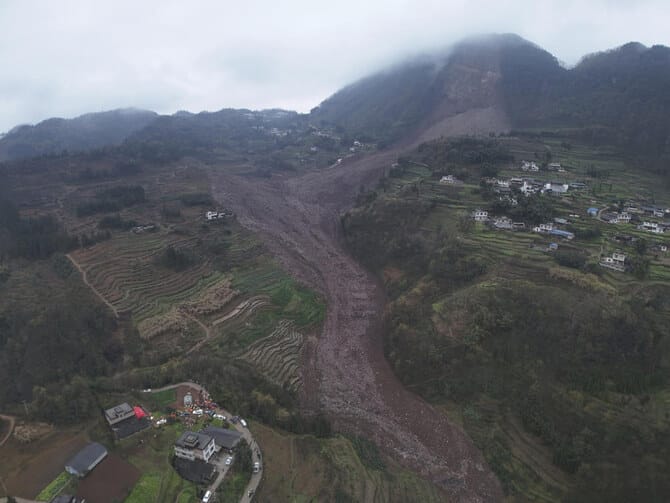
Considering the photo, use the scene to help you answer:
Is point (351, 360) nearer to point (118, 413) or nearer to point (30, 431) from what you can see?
point (118, 413)

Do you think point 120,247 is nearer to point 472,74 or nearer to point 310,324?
point 310,324

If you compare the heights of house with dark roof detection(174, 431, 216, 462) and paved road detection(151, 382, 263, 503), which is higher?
house with dark roof detection(174, 431, 216, 462)

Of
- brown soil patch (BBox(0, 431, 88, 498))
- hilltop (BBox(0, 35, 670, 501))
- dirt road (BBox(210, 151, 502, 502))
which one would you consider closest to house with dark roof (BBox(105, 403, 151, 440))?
hilltop (BBox(0, 35, 670, 501))

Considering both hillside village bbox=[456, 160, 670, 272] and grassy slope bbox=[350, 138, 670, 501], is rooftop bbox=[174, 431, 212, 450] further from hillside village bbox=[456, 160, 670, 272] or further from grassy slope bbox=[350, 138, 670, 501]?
hillside village bbox=[456, 160, 670, 272]

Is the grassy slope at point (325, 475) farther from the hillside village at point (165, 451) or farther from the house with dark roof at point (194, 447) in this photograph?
the house with dark roof at point (194, 447)

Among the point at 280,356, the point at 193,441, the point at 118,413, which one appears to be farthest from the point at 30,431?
the point at 280,356

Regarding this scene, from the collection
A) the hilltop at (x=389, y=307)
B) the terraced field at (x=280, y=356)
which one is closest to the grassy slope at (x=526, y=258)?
the hilltop at (x=389, y=307)

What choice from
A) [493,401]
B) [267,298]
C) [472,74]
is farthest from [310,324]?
[472,74]
